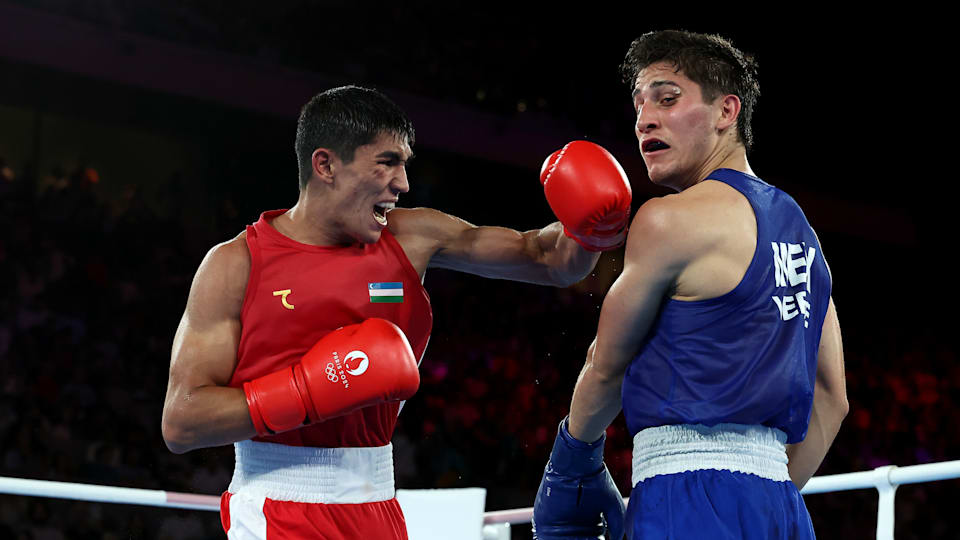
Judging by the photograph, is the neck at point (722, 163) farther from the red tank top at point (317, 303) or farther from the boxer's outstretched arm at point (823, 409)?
the red tank top at point (317, 303)

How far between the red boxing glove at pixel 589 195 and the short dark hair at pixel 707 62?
1.01ft

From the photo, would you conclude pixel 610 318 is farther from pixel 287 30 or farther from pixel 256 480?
pixel 287 30

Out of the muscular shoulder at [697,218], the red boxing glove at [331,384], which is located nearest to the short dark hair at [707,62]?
the muscular shoulder at [697,218]

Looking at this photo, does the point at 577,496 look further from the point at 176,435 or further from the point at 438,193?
the point at 438,193

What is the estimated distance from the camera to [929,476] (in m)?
2.40

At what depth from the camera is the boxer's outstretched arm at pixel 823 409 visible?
2227 mm

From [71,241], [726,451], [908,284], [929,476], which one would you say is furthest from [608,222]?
[908,284]

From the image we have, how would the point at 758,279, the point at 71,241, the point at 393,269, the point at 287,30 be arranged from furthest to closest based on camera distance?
the point at 287,30
the point at 71,241
the point at 393,269
the point at 758,279

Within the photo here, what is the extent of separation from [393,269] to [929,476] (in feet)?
4.73

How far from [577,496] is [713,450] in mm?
370

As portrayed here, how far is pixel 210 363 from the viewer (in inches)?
92.7

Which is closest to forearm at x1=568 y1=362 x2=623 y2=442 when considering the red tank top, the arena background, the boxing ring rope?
the red tank top

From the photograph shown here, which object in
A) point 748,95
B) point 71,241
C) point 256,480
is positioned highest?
point 71,241

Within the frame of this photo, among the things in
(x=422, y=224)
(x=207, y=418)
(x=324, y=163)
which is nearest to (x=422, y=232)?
(x=422, y=224)
